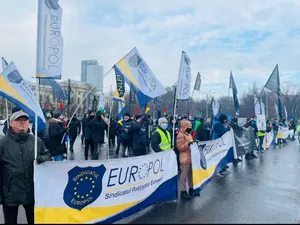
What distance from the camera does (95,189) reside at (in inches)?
169

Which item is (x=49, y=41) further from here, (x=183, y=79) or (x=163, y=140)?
(x=183, y=79)

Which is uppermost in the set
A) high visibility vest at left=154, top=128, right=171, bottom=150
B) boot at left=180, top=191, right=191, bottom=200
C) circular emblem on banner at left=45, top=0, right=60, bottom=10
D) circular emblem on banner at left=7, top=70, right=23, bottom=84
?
circular emblem on banner at left=45, top=0, right=60, bottom=10

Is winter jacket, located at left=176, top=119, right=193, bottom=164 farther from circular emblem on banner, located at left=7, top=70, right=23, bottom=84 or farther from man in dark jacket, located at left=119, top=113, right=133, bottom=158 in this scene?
man in dark jacket, located at left=119, top=113, right=133, bottom=158

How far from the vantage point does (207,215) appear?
17.3 ft

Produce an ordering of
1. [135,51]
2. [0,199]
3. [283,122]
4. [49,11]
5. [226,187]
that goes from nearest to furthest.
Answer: [0,199] → [49,11] → [226,187] → [135,51] → [283,122]

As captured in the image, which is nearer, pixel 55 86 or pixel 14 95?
pixel 14 95

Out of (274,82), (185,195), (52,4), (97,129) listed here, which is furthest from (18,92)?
(274,82)

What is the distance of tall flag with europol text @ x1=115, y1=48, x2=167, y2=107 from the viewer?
7.72m

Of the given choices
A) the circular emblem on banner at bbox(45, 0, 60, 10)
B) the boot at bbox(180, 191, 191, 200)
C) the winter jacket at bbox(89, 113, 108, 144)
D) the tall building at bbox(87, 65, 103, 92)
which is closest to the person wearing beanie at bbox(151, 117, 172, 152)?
the boot at bbox(180, 191, 191, 200)

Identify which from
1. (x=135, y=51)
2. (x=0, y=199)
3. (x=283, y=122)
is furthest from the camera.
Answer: (x=283, y=122)

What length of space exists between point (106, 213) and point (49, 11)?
3168 millimetres

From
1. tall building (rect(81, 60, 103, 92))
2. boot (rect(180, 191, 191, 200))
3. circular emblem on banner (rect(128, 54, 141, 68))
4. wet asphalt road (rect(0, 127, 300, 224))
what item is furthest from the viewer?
tall building (rect(81, 60, 103, 92))

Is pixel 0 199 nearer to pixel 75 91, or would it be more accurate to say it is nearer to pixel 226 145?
pixel 226 145

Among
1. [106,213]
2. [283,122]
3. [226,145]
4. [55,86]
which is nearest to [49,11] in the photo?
[106,213]
